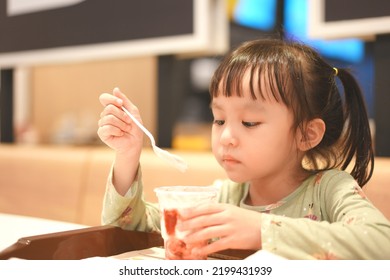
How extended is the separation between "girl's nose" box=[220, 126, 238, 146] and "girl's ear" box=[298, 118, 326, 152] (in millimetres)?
160

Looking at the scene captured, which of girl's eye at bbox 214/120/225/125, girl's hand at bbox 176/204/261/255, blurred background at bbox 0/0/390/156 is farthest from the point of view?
blurred background at bbox 0/0/390/156

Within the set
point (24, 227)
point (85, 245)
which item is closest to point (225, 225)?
point (85, 245)

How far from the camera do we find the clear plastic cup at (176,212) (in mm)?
755

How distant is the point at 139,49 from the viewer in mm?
1693

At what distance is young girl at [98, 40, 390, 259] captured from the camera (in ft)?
2.38

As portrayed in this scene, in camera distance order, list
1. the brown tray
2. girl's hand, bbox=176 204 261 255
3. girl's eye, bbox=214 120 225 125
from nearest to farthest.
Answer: girl's hand, bbox=176 204 261 255 < the brown tray < girl's eye, bbox=214 120 225 125

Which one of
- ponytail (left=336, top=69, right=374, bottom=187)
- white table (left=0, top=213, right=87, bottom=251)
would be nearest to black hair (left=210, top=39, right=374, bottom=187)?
ponytail (left=336, top=69, right=374, bottom=187)

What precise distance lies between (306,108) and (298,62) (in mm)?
91

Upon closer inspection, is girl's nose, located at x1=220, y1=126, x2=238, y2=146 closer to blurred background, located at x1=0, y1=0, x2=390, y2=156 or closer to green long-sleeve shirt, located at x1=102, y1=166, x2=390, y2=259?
green long-sleeve shirt, located at x1=102, y1=166, x2=390, y2=259

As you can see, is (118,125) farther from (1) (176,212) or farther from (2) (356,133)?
(2) (356,133)

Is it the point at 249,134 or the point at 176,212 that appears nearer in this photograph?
the point at 176,212

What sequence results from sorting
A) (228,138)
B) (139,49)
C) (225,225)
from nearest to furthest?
(225,225) → (228,138) → (139,49)

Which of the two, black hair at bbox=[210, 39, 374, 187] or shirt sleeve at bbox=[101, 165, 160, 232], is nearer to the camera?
black hair at bbox=[210, 39, 374, 187]

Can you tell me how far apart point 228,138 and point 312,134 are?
201mm
